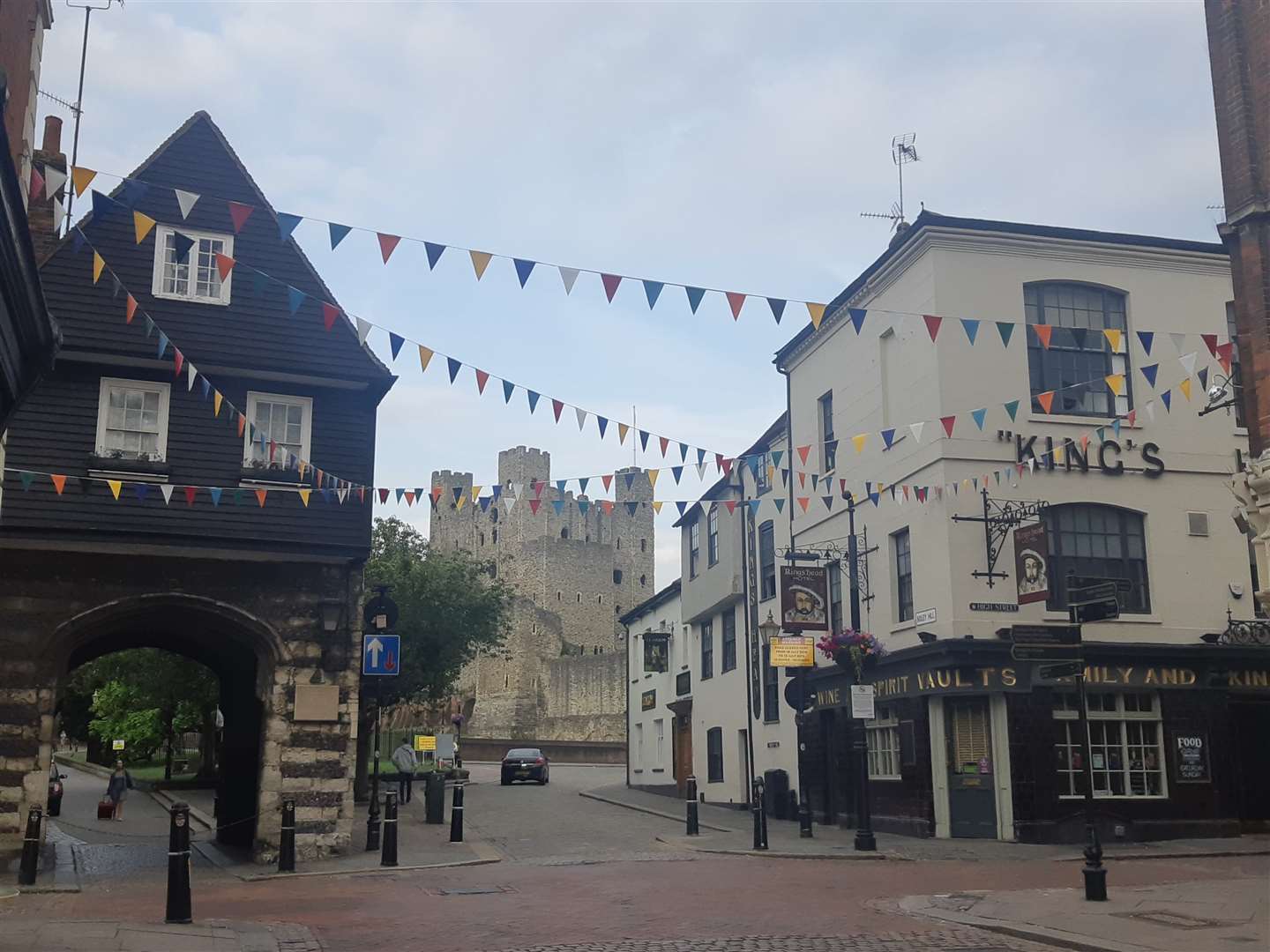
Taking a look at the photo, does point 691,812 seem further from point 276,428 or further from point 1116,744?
point 276,428

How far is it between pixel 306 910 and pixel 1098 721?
14323 millimetres

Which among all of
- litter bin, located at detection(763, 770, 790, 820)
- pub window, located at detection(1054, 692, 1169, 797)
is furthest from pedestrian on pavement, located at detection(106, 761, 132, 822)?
pub window, located at detection(1054, 692, 1169, 797)

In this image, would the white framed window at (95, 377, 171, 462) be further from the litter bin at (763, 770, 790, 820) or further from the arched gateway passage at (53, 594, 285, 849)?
the litter bin at (763, 770, 790, 820)

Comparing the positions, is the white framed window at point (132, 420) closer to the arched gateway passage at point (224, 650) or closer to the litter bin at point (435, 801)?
the arched gateway passage at point (224, 650)

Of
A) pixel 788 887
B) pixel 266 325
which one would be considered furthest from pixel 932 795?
pixel 266 325

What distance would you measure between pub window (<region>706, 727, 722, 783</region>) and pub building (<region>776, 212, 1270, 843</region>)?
1001cm

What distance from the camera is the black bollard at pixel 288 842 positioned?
18062 millimetres

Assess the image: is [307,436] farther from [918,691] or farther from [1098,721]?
[1098,721]

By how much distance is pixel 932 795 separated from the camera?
22500 mm

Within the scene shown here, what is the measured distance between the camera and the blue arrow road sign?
2094 centimetres

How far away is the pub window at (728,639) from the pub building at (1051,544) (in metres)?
8.50

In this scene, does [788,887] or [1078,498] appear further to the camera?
[1078,498]

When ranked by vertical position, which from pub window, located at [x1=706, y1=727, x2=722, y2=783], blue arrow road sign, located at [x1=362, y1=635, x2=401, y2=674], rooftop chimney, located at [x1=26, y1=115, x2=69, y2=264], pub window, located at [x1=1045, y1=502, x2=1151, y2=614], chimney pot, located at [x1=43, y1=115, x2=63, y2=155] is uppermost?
chimney pot, located at [x1=43, y1=115, x2=63, y2=155]

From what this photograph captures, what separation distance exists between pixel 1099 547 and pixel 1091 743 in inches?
141
